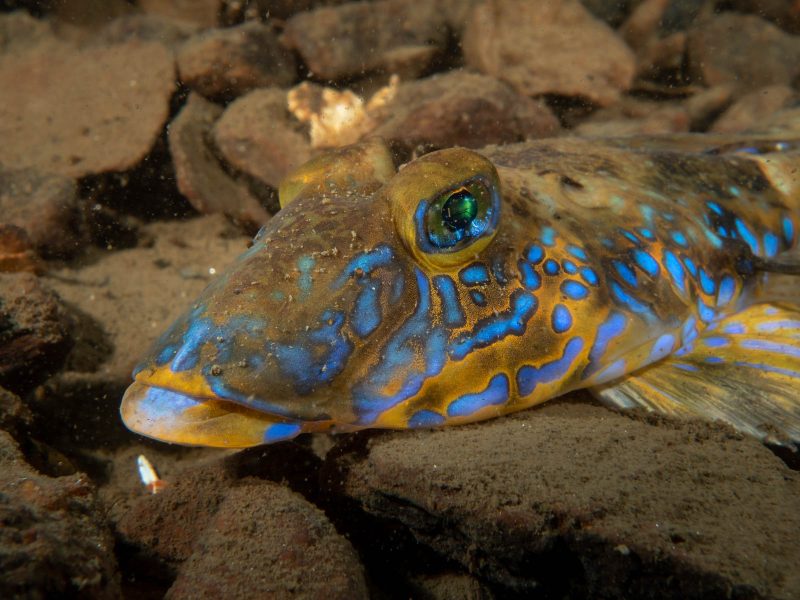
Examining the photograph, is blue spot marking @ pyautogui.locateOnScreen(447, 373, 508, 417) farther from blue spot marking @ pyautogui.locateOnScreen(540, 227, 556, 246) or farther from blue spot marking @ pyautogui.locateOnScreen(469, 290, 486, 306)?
blue spot marking @ pyautogui.locateOnScreen(540, 227, 556, 246)

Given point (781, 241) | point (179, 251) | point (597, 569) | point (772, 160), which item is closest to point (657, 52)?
point (772, 160)

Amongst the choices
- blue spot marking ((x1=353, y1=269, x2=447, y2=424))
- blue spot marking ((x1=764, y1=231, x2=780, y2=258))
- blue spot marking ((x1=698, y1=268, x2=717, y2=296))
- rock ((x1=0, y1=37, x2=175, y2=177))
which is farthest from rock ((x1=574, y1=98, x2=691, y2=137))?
rock ((x1=0, y1=37, x2=175, y2=177))

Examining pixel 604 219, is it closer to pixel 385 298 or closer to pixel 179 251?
pixel 385 298

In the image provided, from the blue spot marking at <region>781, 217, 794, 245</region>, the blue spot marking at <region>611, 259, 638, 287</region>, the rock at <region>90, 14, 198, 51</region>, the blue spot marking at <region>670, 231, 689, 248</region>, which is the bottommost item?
the blue spot marking at <region>781, 217, 794, 245</region>

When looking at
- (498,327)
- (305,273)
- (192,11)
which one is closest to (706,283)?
(498,327)

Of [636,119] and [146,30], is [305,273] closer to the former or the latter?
[636,119]

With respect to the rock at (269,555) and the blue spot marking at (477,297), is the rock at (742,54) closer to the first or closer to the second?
the blue spot marking at (477,297)
